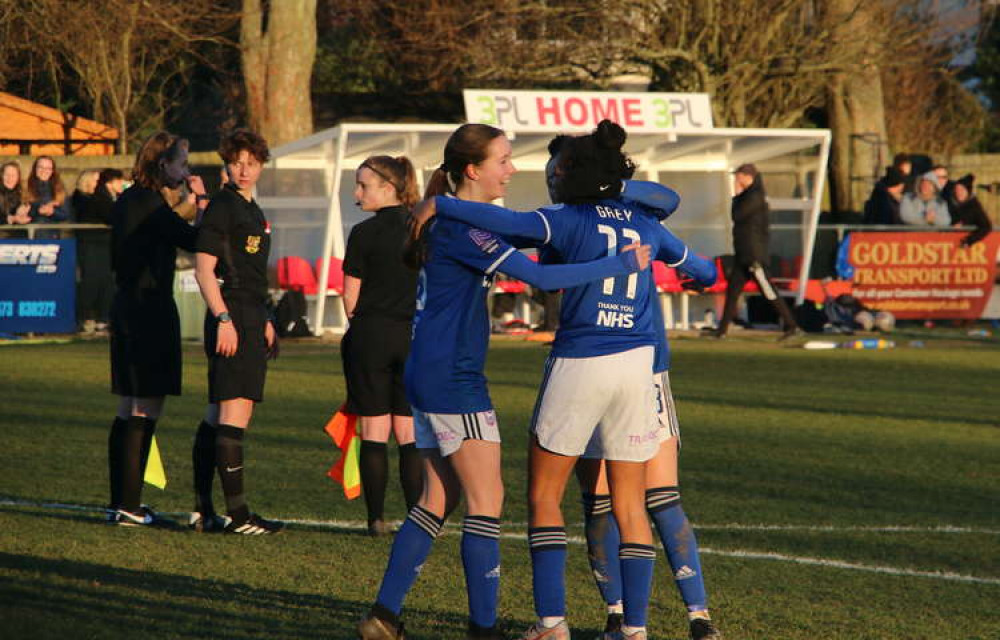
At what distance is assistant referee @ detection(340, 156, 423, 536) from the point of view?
8.23 m

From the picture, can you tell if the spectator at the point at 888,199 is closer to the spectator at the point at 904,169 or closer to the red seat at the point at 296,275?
the spectator at the point at 904,169

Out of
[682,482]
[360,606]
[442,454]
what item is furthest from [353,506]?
[442,454]

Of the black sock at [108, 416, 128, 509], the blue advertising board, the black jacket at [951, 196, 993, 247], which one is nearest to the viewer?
the black sock at [108, 416, 128, 509]

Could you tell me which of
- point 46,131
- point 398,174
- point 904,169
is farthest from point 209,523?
point 46,131

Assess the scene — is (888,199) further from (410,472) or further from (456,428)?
(456,428)

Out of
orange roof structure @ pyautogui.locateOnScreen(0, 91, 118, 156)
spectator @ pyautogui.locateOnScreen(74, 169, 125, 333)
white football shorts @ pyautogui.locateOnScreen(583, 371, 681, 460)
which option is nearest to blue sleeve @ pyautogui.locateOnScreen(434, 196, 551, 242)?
white football shorts @ pyautogui.locateOnScreen(583, 371, 681, 460)

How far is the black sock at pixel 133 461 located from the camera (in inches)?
339

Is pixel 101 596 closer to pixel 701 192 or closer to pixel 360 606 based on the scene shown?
pixel 360 606

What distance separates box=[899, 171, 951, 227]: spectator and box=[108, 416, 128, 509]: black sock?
18708 mm

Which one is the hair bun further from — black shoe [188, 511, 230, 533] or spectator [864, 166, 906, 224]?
spectator [864, 166, 906, 224]

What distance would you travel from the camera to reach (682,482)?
10336 millimetres

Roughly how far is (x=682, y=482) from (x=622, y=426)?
4.55m

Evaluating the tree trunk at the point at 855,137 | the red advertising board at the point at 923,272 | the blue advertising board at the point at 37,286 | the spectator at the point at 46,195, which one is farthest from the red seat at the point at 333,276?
the tree trunk at the point at 855,137

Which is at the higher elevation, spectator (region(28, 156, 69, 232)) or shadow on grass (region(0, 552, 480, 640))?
spectator (region(28, 156, 69, 232))
